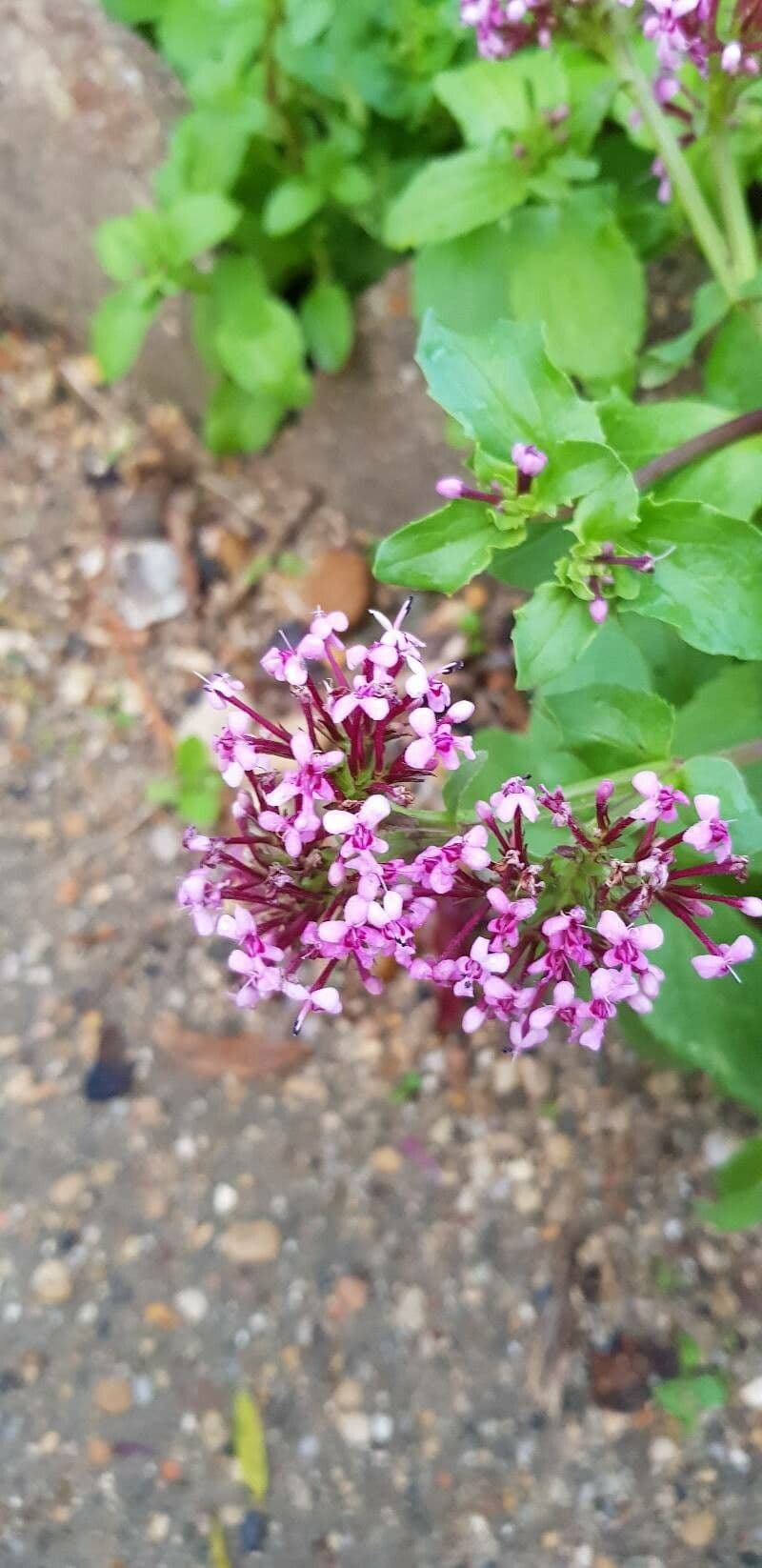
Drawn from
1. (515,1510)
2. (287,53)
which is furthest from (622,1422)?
(287,53)

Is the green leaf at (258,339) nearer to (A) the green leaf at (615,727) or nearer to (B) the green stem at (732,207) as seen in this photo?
(B) the green stem at (732,207)

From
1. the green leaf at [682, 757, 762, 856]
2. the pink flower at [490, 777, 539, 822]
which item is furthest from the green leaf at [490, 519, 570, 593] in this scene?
the pink flower at [490, 777, 539, 822]

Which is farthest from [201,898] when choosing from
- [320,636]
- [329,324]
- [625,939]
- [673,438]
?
[329,324]

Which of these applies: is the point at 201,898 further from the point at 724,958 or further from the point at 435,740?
the point at 724,958

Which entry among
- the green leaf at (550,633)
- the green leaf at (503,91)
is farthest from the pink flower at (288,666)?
the green leaf at (503,91)

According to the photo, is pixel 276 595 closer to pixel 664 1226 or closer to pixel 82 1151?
pixel 82 1151
